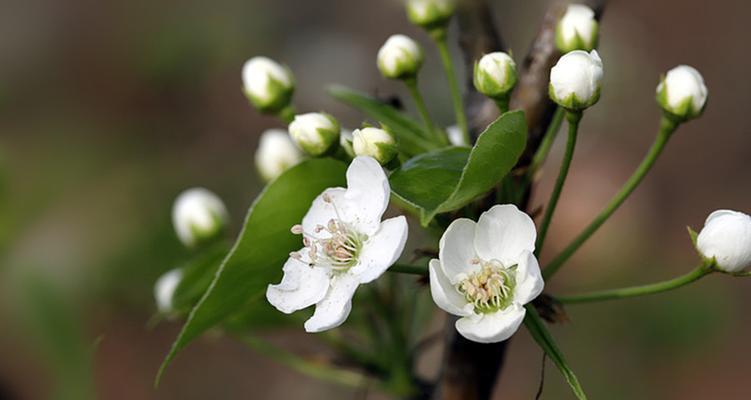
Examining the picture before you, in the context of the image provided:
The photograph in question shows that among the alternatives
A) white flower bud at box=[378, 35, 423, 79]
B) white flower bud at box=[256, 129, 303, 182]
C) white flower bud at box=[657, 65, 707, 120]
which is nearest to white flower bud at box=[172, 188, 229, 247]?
white flower bud at box=[256, 129, 303, 182]

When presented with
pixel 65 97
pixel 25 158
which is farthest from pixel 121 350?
pixel 65 97

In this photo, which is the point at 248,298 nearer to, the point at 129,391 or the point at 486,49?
the point at 486,49

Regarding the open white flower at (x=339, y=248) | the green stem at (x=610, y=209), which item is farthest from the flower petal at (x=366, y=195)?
the green stem at (x=610, y=209)

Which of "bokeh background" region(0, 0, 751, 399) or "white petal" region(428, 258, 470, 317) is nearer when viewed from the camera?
"white petal" region(428, 258, 470, 317)

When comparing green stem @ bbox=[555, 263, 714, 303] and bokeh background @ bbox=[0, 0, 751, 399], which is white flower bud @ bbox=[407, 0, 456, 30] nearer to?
green stem @ bbox=[555, 263, 714, 303]

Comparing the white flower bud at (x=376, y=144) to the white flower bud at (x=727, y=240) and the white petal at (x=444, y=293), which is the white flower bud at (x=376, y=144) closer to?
the white petal at (x=444, y=293)
